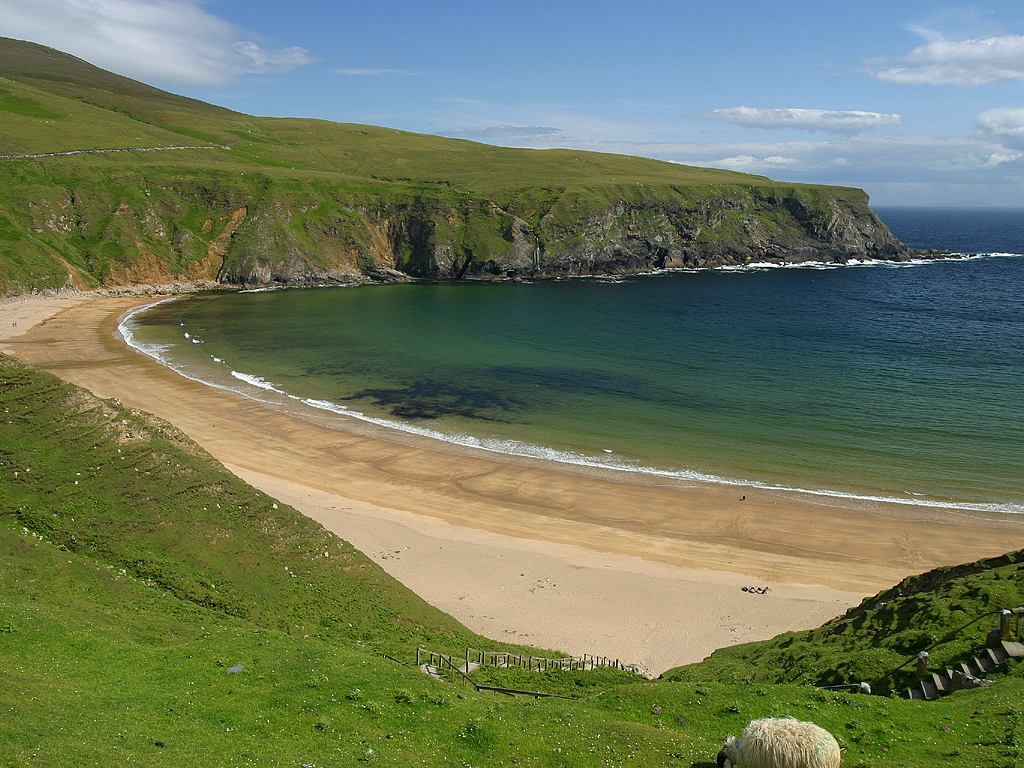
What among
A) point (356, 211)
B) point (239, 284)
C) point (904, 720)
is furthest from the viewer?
point (356, 211)

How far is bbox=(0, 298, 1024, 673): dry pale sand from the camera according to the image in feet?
114

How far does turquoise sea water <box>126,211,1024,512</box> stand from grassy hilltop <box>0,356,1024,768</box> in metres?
30.6

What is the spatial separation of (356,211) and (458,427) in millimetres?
107320

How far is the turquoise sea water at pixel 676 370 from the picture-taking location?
188ft

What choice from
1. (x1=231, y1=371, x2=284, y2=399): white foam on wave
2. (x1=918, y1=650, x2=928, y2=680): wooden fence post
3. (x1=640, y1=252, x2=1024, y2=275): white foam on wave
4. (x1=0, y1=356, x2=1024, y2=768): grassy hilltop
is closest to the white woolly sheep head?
(x1=0, y1=356, x2=1024, y2=768): grassy hilltop

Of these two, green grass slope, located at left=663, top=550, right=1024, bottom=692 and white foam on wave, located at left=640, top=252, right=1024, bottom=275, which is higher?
white foam on wave, located at left=640, top=252, right=1024, bottom=275

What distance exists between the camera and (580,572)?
39.6 meters

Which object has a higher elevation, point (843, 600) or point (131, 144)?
point (131, 144)

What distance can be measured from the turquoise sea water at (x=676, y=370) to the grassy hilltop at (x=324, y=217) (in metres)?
15.8

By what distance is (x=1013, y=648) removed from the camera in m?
19.3

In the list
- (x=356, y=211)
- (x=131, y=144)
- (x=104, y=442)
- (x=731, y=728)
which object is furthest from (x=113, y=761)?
(x=131, y=144)

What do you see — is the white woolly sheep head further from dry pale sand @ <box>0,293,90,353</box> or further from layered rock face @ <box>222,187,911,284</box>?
layered rock face @ <box>222,187,911,284</box>

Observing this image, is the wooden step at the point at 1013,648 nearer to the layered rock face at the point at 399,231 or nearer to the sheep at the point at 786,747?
the sheep at the point at 786,747

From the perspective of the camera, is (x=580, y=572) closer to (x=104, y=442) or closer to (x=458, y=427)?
(x=104, y=442)
